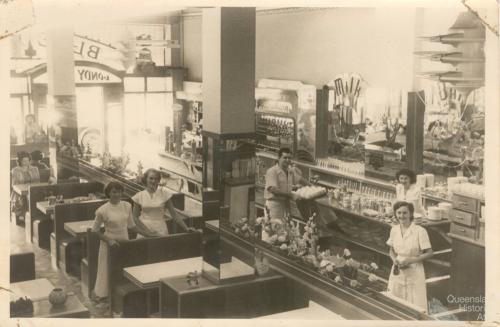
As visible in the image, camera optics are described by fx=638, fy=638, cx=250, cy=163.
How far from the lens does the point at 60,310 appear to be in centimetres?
349

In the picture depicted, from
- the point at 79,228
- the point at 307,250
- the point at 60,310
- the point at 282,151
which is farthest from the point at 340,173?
the point at 60,310

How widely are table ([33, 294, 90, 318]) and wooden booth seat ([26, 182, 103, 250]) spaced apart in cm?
36

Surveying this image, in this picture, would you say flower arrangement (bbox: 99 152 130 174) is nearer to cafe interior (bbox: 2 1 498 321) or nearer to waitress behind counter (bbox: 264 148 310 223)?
cafe interior (bbox: 2 1 498 321)

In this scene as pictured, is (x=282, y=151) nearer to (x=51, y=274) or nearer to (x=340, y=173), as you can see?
(x=340, y=173)

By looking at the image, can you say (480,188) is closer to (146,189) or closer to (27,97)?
(146,189)

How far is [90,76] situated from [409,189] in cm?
224

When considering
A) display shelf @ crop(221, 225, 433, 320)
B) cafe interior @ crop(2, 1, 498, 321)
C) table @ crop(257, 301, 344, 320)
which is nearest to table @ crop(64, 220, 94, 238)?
cafe interior @ crop(2, 1, 498, 321)

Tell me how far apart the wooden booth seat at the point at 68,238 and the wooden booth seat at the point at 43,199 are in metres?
0.06

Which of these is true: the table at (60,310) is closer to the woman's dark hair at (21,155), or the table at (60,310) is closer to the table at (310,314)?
the woman's dark hair at (21,155)

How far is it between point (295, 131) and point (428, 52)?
5.27ft

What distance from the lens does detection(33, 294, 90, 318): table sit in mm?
3441

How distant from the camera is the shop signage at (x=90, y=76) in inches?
139

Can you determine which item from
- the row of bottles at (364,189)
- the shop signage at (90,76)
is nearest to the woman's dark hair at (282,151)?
the row of bottles at (364,189)

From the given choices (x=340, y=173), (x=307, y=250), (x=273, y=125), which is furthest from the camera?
(x=340, y=173)
